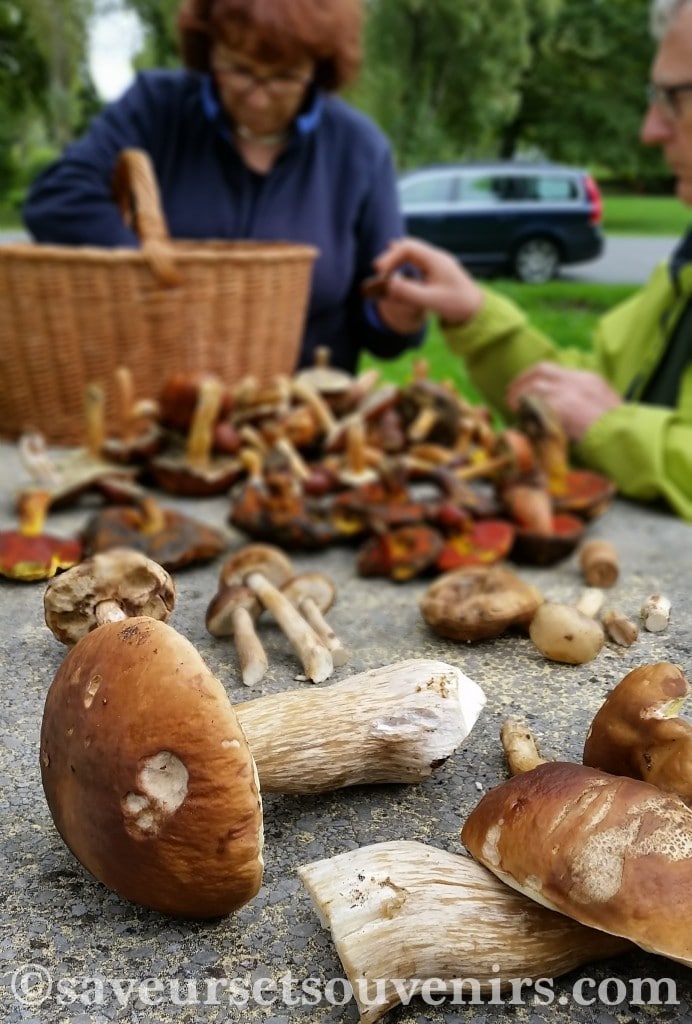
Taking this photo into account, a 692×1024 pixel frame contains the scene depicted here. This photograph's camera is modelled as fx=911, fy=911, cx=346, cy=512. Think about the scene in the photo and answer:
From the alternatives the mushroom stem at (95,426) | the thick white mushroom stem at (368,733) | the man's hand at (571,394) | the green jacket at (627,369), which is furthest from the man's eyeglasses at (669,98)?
A: the thick white mushroom stem at (368,733)

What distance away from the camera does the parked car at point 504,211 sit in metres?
11.3

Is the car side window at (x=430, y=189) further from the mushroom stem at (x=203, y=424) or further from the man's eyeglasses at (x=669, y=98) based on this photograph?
the mushroom stem at (x=203, y=424)

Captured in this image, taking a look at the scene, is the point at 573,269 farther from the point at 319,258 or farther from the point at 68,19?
the point at 319,258

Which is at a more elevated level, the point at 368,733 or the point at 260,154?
the point at 260,154

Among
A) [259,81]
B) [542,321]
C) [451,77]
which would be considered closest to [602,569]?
[259,81]

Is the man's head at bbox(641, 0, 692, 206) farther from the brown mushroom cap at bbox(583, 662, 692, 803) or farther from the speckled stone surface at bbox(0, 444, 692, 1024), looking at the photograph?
the brown mushroom cap at bbox(583, 662, 692, 803)

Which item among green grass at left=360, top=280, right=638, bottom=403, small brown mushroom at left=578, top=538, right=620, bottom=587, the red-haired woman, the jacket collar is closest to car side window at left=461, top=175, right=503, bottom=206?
green grass at left=360, top=280, right=638, bottom=403

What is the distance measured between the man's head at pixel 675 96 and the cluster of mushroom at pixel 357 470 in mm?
877

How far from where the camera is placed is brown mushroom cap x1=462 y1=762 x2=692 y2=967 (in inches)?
26.9

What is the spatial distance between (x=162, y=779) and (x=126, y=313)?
2031mm

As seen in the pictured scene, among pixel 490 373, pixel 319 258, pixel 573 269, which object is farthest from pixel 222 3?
pixel 573 269

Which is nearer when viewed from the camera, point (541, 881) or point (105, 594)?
point (541, 881)

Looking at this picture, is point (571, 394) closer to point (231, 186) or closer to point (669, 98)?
point (669, 98)

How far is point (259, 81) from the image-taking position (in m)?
2.79
